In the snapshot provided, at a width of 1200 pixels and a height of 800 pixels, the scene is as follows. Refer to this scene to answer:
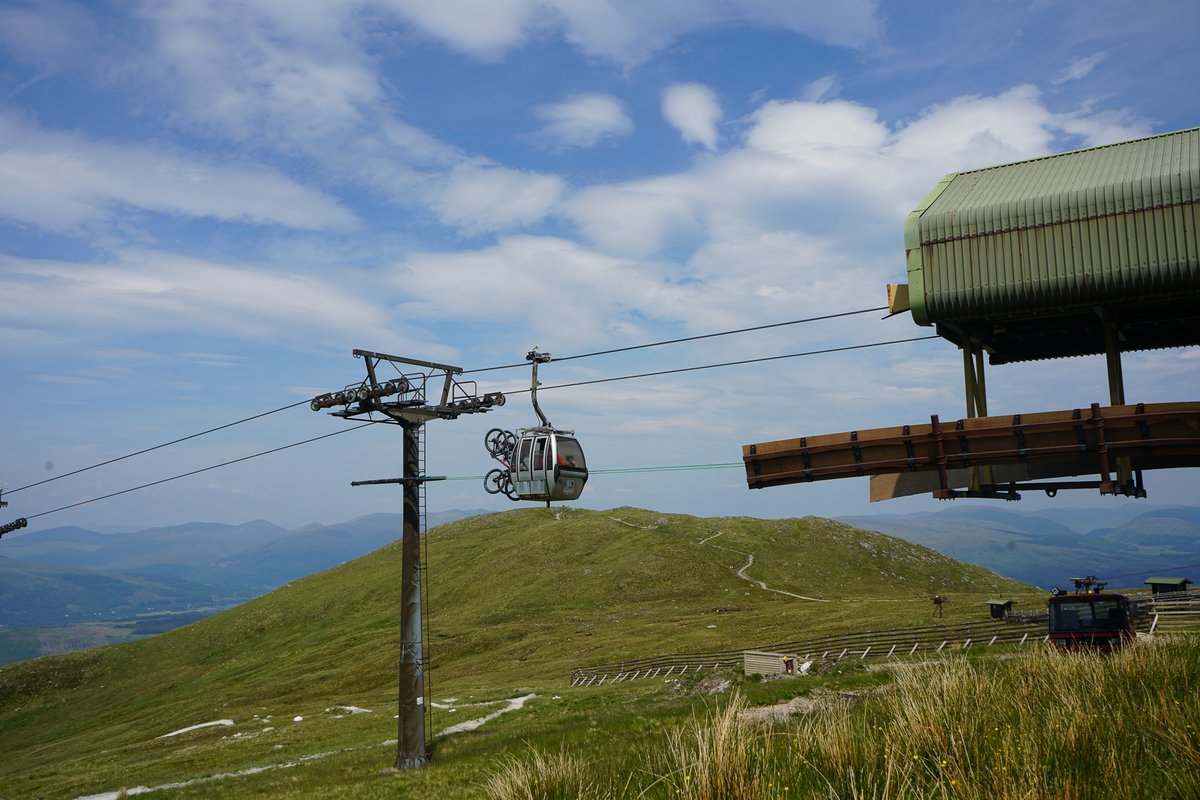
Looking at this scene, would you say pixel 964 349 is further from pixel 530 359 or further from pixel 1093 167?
pixel 530 359

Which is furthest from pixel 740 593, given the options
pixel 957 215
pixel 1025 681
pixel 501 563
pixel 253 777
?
pixel 1025 681

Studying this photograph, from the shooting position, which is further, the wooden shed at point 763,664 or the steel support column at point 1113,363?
the wooden shed at point 763,664

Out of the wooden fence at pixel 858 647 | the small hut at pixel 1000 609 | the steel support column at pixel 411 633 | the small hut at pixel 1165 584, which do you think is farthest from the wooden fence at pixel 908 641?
the steel support column at pixel 411 633

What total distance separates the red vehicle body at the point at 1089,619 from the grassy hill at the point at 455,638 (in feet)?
43.3

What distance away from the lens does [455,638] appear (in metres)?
87.7

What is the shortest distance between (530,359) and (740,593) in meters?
70.9

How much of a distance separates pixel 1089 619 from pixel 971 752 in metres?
18.5

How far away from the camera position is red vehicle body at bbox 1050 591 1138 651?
25.1 metres

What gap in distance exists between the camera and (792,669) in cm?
3678

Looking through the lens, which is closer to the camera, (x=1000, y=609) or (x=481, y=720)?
(x=481, y=720)

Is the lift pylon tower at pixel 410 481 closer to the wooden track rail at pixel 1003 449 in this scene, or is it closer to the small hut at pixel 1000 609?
the wooden track rail at pixel 1003 449

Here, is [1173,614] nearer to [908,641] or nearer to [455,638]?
[908,641]

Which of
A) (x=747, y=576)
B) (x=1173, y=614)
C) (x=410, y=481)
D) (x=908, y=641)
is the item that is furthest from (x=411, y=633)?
(x=747, y=576)

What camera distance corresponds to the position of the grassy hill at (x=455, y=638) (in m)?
41.2
